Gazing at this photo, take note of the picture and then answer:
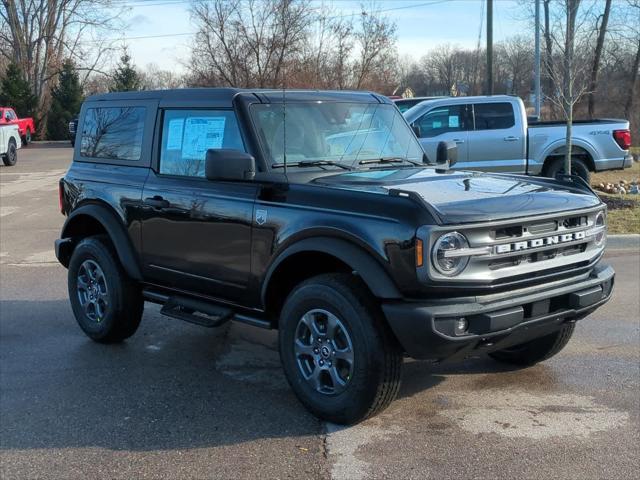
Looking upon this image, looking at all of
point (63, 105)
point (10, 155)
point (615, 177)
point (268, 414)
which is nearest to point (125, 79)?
point (63, 105)

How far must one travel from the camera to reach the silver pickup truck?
13.5 metres

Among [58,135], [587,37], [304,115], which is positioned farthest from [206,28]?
[304,115]

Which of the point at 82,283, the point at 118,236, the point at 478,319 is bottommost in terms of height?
the point at 82,283

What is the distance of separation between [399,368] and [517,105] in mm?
10594

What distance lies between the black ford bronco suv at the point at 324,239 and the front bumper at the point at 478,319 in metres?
0.01

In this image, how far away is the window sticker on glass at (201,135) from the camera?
16.6 feet

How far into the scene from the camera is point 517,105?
44.7 feet

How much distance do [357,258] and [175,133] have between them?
209cm

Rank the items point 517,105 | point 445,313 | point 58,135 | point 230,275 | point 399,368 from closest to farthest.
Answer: point 445,313, point 399,368, point 230,275, point 517,105, point 58,135

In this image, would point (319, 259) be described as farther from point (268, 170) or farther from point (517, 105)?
point (517, 105)

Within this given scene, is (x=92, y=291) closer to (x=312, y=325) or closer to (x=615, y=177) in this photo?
(x=312, y=325)

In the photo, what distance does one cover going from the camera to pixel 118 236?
18.6 ft

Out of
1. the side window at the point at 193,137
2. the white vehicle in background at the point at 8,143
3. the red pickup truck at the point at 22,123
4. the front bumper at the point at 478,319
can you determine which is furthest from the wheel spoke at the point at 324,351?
the red pickup truck at the point at 22,123

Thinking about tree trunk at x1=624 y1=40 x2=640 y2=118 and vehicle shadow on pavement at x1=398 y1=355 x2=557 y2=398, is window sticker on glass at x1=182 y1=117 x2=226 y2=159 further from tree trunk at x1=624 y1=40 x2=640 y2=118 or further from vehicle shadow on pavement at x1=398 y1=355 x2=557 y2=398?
tree trunk at x1=624 y1=40 x2=640 y2=118
